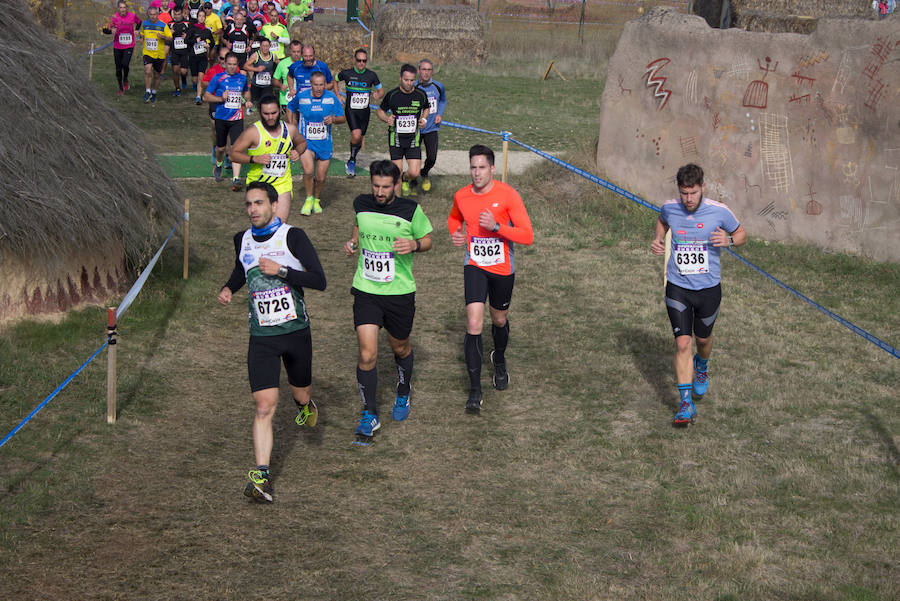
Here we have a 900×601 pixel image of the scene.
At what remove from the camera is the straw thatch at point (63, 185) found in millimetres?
8828

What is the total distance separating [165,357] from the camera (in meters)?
9.06

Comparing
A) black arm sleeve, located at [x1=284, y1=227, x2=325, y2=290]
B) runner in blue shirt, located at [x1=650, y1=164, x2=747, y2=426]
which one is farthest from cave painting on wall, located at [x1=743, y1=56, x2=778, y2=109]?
black arm sleeve, located at [x1=284, y1=227, x2=325, y2=290]

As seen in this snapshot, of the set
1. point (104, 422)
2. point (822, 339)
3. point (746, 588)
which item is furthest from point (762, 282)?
point (104, 422)

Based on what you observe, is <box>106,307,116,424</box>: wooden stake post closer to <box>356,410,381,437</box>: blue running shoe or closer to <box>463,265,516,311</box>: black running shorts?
<box>356,410,381,437</box>: blue running shoe

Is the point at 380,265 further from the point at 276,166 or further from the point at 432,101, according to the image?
the point at 432,101

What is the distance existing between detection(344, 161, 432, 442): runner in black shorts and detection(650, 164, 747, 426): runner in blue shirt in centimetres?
A: 195

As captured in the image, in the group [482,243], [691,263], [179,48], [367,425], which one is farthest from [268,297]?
[179,48]

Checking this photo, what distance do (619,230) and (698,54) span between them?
2.47 metres

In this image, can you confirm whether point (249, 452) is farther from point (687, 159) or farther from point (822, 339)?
point (687, 159)

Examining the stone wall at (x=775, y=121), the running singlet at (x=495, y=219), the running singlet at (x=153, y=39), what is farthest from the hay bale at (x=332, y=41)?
the running singlet at (x=495, y=219)

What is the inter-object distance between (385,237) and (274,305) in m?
1.07

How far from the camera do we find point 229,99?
581 inches

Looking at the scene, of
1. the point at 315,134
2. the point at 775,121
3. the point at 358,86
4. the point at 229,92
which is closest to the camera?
the point at 775,121

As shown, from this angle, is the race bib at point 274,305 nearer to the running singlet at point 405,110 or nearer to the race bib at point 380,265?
the race bib at point 380,265
